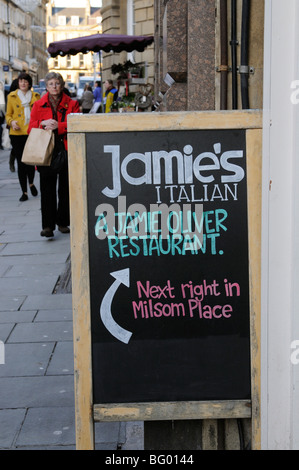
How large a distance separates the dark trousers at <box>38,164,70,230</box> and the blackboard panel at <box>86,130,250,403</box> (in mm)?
5547

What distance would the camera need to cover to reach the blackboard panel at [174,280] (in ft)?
8.82

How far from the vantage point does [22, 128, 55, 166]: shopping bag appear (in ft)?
25.2

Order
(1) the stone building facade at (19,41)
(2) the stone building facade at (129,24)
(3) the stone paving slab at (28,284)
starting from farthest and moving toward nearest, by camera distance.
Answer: (1) the stone building facade at (19,41) < (2) the stone building facade at (129,24) < (3) the stone paving slab at (28,284)

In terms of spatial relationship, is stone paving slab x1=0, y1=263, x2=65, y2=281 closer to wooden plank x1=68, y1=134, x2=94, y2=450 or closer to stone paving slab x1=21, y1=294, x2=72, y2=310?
stone paving slab x1=21, y1=294, x2=72, y2=310

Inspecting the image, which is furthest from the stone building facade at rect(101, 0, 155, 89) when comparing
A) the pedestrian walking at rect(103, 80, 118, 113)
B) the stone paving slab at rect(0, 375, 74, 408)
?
the stone paving slab at rect(0, 375, 74, 408)

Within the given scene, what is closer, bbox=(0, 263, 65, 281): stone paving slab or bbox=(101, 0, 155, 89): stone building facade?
bbox=(0, 263, 65, 281): stone paving slab

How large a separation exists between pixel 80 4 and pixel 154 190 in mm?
138059

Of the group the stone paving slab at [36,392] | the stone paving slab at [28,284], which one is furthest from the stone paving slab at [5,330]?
the stone paving slab at [28,284]

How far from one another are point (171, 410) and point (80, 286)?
20.7 inches

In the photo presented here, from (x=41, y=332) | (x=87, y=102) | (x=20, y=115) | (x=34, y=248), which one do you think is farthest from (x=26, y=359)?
(x=87, y=102)

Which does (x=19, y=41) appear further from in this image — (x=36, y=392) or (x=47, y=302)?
(x=36, y=392)

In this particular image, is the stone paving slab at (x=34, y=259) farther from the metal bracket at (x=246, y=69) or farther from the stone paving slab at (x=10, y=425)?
the metal bracket at (x=246, y=69)

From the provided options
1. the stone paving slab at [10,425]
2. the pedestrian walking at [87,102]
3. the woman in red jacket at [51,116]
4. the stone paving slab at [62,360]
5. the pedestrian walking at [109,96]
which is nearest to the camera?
the stone paving slab at [10,425]

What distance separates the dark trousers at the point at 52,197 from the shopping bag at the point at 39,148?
0.45 meters
